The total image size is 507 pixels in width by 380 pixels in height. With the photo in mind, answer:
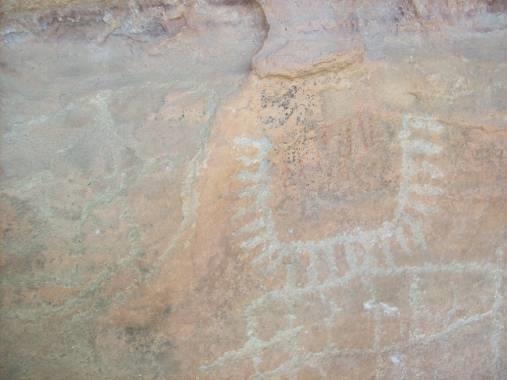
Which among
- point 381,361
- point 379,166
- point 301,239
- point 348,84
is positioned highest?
point 348,84

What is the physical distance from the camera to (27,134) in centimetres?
154

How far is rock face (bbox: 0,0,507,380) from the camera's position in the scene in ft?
4.91

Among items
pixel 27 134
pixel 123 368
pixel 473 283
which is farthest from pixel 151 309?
pixel 473 283

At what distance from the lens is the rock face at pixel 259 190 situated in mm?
1498

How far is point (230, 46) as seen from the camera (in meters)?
1.66

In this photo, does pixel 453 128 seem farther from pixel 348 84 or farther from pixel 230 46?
pixel 230 46

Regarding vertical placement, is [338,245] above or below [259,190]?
below

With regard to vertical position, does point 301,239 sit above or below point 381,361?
above

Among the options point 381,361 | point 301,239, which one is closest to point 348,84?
point 301,239

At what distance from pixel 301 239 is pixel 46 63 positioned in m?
0.72

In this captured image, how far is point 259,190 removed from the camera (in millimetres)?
1556

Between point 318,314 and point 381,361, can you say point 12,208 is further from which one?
point 381,361

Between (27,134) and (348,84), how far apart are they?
733 mm

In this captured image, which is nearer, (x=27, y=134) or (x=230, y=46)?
(x=27, y=134)
